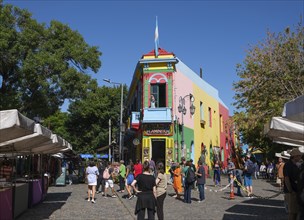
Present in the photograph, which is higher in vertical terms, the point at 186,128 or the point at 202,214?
the point at 186,128

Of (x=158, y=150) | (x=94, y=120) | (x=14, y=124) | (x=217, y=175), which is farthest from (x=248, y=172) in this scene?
(x=94, y=120)

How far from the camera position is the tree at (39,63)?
773 inches

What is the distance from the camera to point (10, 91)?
20406 millimetres

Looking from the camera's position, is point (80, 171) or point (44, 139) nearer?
point (44, 139)

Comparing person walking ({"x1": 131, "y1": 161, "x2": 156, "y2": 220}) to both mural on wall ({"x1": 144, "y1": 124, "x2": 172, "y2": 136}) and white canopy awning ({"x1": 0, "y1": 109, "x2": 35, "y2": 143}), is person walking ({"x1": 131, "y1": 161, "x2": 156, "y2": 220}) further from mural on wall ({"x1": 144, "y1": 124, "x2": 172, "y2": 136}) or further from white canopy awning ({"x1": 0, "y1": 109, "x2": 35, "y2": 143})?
mural on wall ({"x1": 144, "y1": 124, "x2": 172, "y2": 136})

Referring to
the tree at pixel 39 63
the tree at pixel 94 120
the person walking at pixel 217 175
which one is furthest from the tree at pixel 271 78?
the tree at pixel 94 120

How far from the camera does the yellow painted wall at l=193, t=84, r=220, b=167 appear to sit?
96.1 feet

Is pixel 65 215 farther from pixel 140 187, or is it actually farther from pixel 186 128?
pixel 186 128

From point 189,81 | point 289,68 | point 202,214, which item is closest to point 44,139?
point 202,214

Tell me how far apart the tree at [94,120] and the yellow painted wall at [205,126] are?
12437 mm

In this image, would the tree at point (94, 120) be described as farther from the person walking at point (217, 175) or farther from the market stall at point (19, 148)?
the market stall at point (19, 148)

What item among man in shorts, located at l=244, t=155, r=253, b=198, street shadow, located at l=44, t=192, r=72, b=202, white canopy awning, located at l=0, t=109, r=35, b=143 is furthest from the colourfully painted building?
white canopy awning, located at l=0, t=109, r=35, b=143

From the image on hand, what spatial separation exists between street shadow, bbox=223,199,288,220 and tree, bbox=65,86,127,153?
3081 cm

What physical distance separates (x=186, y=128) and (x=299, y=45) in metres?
10.1
